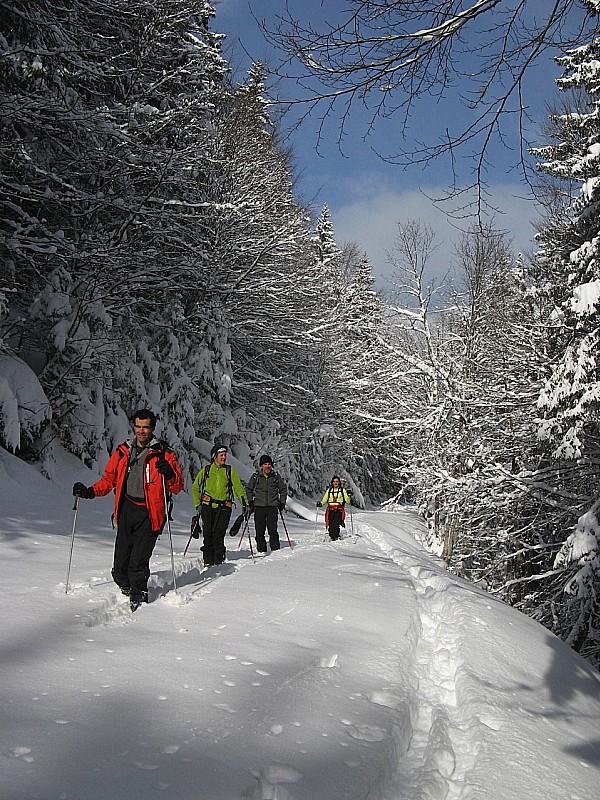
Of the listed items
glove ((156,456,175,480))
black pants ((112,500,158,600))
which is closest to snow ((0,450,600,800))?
black pants ((112,500,158,600))

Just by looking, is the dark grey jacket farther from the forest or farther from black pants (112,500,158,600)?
black pants (112,500,158,600)

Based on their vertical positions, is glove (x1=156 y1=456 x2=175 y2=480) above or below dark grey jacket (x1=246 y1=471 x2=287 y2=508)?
above

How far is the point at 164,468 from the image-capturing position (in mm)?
6105

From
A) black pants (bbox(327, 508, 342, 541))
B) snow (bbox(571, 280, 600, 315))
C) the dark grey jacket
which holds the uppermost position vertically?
snow (bbox(571, 280, 600, 315))

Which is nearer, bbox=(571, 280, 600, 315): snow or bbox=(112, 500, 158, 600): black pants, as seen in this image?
bbox=(112, 500, 158, 600): black pants

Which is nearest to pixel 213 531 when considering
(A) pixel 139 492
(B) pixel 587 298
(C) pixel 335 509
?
(A) pixel 139 492

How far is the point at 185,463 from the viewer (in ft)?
57.2

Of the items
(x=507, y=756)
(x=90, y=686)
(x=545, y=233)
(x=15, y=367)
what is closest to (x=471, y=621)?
(x=507, y=756)

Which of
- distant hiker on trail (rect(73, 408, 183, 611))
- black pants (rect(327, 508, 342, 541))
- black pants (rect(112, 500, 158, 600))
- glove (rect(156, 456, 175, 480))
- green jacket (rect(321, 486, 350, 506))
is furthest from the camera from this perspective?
green jacket (rect(321, 486, 350, 506))

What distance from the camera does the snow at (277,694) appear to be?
280 centimetres

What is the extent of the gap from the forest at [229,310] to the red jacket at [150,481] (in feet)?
11.5

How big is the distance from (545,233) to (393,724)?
574 inches

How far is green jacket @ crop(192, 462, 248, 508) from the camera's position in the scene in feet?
30.7

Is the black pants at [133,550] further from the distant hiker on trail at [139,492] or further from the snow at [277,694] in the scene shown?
the snow at [277,694]
